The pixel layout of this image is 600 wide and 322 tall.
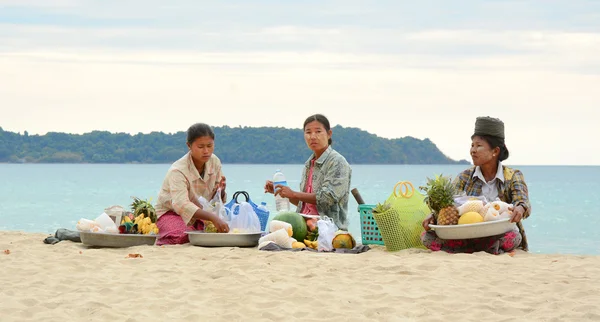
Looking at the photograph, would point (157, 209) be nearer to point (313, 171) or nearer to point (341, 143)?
point (313, 171)

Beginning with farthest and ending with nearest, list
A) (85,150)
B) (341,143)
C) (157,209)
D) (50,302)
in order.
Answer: (85,150) < (341,143) < (157,209) < (50,302)

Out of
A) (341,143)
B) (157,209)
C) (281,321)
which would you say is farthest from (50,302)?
(341,143)

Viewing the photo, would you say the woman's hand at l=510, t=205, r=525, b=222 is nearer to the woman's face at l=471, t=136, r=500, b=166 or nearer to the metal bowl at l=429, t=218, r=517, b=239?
the metal bowl at l=429, t=218, r=517, b=239

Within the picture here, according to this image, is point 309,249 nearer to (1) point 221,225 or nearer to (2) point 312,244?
(2) point 312,244

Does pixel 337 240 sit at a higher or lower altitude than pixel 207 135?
lower

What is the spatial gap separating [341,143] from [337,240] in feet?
179

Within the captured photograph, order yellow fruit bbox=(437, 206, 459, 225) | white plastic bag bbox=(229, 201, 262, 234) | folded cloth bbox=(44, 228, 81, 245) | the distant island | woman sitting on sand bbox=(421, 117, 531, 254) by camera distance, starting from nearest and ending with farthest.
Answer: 1. yellow fruit bbox=(437, 206, 459, 225)
2. woman sitting on sand bbox=(421, 117, 531, 254)
3. white plastic bag bbox=(229, 201, 262, 234)
4. folded cloth bbox=(44, 228, 81, 245)
5. the distant island

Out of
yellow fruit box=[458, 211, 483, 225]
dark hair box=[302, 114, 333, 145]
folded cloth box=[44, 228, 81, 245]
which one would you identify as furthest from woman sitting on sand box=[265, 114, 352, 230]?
folded cloth box=[44, 228, 81, 245]

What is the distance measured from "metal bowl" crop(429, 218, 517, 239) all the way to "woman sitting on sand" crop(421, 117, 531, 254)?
278mm

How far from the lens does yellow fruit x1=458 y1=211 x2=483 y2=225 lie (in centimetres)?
868

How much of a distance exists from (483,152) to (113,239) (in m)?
4.41

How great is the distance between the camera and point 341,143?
2525 inches

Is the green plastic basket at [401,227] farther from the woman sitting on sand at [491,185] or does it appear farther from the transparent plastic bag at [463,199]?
the transparent plastic bag at [463,199]

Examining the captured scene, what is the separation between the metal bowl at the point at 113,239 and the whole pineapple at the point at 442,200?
3388 mm
